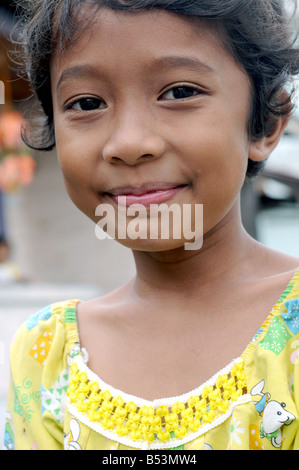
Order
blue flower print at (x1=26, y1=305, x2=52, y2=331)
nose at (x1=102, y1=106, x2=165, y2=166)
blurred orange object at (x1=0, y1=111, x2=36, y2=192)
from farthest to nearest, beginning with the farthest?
blurred orange object at (x1=0, y1=111, x2=36, y2=192) < blue flower print at (x1=26, y1=305, x2=52, y2=331) < nose at (x1=102, y1=106, x2=165, y2=166)

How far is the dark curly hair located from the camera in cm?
110

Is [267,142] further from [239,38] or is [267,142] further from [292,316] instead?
[292,316]

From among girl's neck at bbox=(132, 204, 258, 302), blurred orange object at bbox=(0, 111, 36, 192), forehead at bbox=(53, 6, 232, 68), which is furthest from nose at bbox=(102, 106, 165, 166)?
blurred orange object at bbox=(0, 111, 36, 192)

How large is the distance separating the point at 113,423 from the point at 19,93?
12.3ft

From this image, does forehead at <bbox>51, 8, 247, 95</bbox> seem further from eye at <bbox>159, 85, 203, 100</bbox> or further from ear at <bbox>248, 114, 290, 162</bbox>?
ear at <bbox>248, 114, 290, 162</bbox>

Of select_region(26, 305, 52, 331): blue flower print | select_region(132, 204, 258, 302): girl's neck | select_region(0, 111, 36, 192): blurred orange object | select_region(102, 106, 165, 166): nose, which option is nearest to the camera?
select_region(102, 106, 165, 166): nose

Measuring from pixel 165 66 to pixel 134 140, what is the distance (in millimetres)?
139

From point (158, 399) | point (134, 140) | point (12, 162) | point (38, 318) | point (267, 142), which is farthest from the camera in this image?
point (12, 162)

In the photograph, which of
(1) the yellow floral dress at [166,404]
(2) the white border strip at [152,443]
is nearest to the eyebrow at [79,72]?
(1) the yellow floral dress at [166,404]

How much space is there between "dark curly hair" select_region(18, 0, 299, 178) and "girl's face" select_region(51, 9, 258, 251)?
26 millimetres

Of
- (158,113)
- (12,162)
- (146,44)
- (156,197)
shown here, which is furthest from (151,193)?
(12,162)

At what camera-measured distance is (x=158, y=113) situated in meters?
1.07

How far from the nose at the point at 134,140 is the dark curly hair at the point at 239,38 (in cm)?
19
